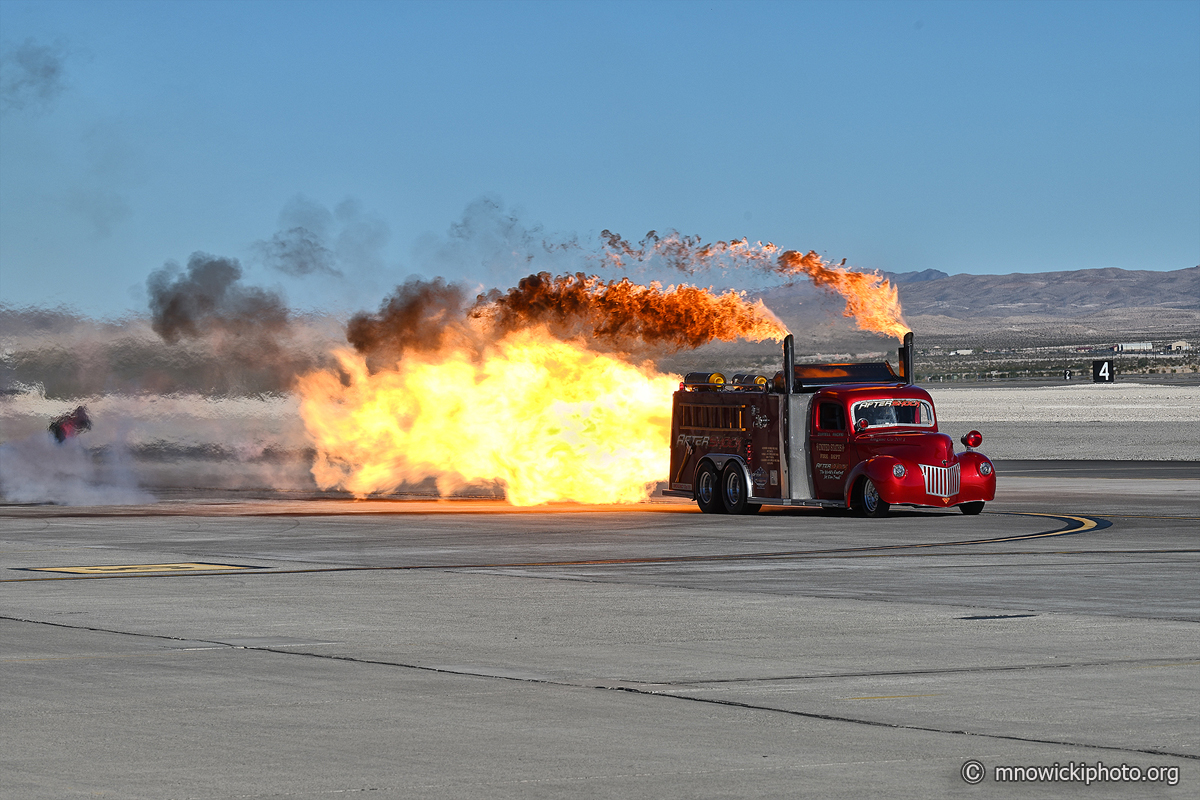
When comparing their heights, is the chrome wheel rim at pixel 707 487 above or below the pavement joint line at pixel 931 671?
above

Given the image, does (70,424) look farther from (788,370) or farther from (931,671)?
(931,671)

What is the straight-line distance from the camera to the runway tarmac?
9.71m

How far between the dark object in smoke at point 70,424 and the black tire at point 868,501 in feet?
72.3

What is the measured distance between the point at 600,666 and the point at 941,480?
18.9 m

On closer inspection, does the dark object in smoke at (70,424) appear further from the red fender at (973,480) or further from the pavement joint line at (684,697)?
the pavement joint line at (684,697)

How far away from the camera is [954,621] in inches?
653

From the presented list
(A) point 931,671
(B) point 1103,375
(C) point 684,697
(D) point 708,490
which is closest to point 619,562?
(A) point 931,671

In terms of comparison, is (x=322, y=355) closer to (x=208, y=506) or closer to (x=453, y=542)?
(x=208, y=506)

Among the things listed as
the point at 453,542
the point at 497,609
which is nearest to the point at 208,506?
the point at 453,542

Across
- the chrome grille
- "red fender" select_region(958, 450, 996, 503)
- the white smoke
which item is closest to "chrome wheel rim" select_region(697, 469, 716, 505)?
the chrome grille

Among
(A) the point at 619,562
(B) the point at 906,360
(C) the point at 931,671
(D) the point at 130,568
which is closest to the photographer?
(C) the point at 931,671

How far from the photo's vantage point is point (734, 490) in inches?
1344

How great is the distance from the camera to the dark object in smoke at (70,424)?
45.4 metres

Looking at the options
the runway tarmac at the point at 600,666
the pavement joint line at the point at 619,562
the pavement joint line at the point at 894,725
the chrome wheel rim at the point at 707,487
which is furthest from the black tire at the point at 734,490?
the pavement joint line at the point at 894,725
